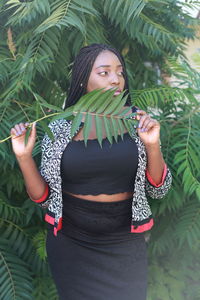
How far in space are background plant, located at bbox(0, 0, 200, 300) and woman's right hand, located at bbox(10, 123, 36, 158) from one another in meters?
0.29

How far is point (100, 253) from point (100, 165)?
37 centimetres

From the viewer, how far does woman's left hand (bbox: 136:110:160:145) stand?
3.48 ft

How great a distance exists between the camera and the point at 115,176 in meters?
1.22

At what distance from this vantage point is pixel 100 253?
1.31 meters

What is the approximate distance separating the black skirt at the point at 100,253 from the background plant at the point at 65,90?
13.8 inches

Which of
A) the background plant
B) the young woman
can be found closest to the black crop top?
the young woman

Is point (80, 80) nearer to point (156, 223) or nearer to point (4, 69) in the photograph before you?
point (4, 69)

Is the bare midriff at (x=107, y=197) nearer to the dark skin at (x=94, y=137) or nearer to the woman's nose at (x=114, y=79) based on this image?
the dark skin at (x=94, y=137)

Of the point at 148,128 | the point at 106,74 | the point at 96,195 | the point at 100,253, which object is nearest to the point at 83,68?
the point at 106,74

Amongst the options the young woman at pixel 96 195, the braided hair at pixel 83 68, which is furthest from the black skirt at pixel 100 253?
the braided hair at pixel 83 68

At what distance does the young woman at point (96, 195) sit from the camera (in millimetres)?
1208

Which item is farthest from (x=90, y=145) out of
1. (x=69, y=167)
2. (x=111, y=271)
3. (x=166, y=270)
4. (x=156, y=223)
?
(x=166, y=270)

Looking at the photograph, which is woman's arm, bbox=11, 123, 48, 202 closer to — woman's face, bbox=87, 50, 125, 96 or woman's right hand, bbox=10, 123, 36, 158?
woman's right hand, bbox=10, 123, 36, 158

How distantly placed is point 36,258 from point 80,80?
1045 millimetres
